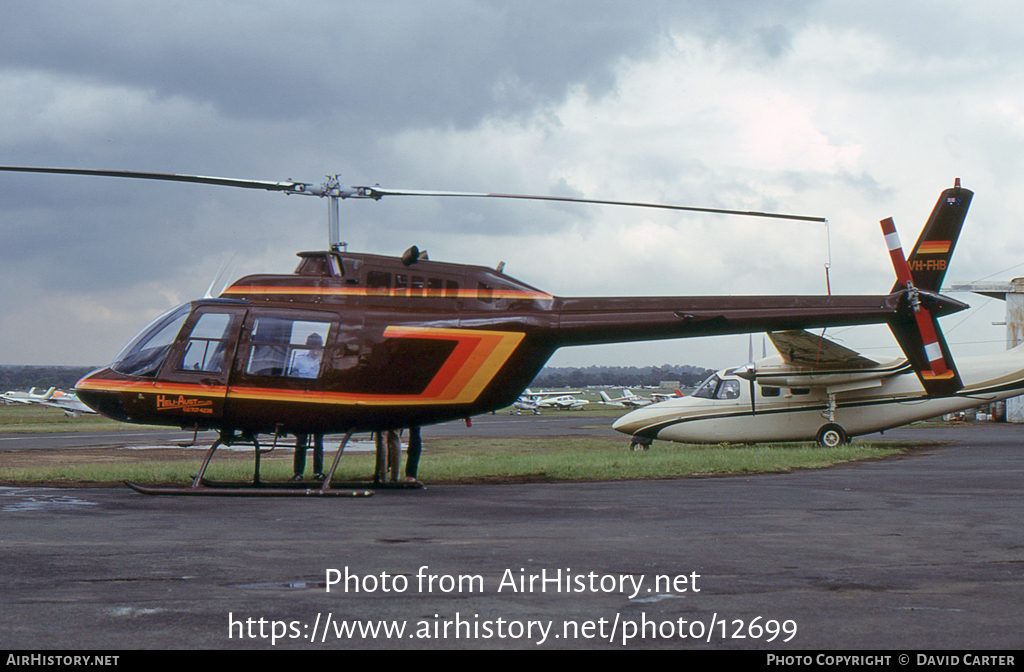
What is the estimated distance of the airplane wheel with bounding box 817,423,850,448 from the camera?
23391mm

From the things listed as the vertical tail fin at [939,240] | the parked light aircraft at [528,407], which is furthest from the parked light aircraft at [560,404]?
the vertical tail fin at [939,240]

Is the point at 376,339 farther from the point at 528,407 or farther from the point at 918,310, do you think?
the point at 528,407

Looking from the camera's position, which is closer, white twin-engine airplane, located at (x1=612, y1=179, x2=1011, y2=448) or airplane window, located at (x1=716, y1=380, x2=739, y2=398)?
white twin-engine airplane, located at (x1=612, y1=179, x2=1011, y2=448)

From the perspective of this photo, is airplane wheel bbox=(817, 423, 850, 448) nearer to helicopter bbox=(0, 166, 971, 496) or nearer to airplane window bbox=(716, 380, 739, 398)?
airplane window bbox=(716, 380, 739, 398)

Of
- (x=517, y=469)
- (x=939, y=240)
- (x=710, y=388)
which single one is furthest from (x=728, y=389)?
(x=517, y=469)

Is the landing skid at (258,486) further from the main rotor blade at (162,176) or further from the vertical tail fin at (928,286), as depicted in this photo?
the vertical tail fin at (928,286)

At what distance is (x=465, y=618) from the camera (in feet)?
16.6

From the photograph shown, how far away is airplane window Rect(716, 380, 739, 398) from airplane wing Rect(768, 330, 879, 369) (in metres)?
1.69

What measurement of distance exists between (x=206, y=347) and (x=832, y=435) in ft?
57.0

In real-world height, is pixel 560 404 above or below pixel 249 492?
below

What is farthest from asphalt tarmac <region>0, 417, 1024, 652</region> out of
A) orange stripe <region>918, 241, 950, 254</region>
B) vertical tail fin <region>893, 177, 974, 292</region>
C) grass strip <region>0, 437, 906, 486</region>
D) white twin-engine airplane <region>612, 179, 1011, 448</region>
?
white twin-engine airplane <region>612, 179, 1011, 448</region>

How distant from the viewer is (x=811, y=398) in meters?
23.8
